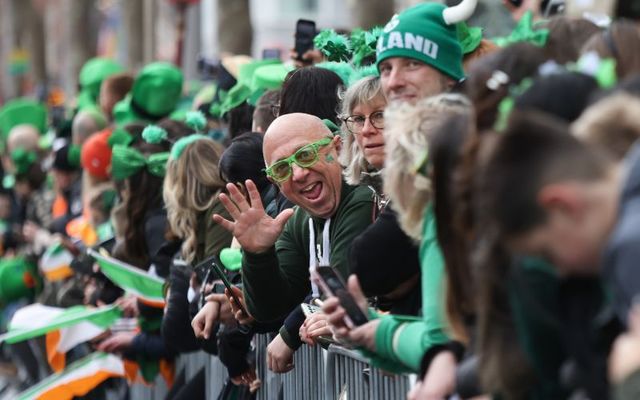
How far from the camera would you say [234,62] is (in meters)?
11.4

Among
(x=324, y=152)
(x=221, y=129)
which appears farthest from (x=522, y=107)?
(x=221, y=129)

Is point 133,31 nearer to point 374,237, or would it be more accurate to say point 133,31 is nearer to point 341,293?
point 374,237

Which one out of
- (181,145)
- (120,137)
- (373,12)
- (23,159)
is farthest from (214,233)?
(23,159)

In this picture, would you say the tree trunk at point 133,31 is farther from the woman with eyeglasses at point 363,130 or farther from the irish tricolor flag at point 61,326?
the woman with eyeglasses at point 363,130

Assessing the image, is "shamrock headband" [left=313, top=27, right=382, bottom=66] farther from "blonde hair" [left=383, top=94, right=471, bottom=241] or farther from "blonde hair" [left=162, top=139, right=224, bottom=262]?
"blonde hair" [left=383, top=94, right=471, bottom=241]

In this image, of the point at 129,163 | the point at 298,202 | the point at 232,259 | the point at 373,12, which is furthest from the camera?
the point at 373,12

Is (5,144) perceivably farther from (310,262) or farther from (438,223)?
(438,223)

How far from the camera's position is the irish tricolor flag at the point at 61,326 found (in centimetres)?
1104

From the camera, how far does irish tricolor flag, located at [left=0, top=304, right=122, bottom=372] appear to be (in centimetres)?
1104

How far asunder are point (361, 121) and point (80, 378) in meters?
4.84

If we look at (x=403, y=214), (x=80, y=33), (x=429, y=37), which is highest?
(x=429, y=37)

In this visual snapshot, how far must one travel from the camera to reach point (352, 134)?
6859 mm

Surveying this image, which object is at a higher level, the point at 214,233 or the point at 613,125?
the point at 613,125

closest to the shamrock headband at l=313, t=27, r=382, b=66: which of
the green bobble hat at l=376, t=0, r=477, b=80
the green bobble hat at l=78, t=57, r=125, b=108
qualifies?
the green bobble hat at l=376, t=0, r=477, b=80
